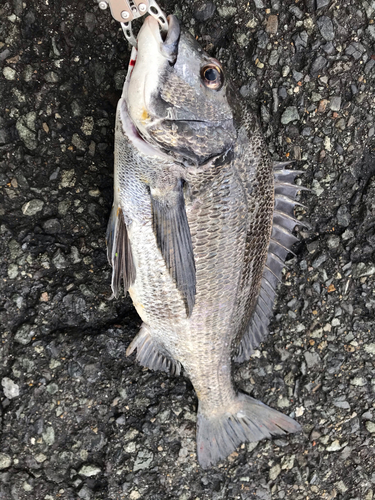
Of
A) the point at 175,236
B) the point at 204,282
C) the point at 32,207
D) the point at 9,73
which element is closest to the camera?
the point at 175,236

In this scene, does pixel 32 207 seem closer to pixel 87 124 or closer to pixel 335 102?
pixel 87 124

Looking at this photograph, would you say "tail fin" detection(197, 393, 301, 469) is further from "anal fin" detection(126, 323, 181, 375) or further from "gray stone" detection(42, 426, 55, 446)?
"gray stone" detection(42, 426, 55, 446)

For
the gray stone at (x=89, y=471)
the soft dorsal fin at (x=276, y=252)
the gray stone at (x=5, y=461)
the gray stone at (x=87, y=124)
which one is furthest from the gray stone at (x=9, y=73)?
the gray stone at (x=89, y=471)

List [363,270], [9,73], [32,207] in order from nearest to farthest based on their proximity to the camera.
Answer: [9,73] → [32,207] → [363,270]

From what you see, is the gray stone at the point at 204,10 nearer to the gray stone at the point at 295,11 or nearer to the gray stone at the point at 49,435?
the gray stone at the point at 295,11

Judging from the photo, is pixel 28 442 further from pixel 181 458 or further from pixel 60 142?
pixel 60 142

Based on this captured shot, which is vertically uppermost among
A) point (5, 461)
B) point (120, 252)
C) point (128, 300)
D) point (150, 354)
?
point (120, 252)

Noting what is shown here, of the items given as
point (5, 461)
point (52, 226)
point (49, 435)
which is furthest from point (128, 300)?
point (5, 461)
